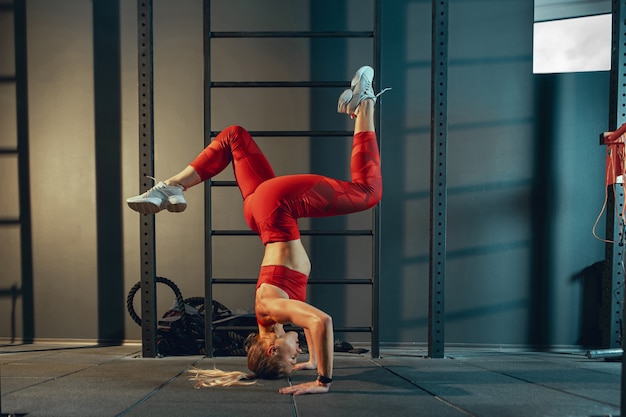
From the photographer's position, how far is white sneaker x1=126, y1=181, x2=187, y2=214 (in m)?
2.57

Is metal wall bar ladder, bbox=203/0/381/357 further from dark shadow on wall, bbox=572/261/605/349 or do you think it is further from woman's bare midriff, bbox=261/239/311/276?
dark shadow on wall, bbox=572/261/605/349

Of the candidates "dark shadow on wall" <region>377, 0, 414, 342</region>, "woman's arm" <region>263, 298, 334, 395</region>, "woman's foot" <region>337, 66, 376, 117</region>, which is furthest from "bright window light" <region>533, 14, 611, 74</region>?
"woman's arm" <region>263, 298, 334, 395</region>

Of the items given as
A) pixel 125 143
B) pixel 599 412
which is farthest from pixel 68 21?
pixel 599 412

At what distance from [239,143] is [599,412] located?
204 cm

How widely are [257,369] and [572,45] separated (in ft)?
11.2

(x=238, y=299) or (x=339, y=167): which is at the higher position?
(x=339, y=167)

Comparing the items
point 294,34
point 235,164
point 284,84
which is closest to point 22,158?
point 235,164

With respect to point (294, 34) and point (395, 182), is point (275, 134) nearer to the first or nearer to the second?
point (294, 34)

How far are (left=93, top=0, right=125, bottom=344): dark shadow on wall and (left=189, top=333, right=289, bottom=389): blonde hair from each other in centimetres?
146

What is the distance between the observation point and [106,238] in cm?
374

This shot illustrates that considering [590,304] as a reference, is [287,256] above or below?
above

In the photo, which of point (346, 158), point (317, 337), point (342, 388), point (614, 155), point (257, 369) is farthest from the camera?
point (346, 158)

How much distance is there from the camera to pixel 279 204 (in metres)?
2.56

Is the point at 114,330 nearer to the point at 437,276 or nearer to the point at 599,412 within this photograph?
the point at 437,276
